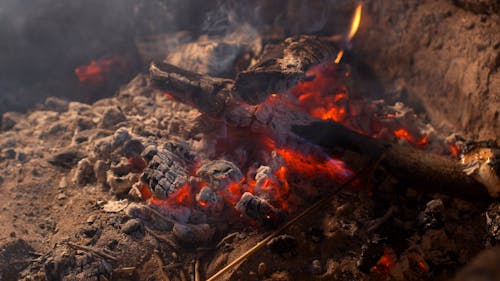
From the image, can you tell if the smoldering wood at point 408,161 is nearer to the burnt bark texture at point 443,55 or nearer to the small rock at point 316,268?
the burnt bark texture at point 443,55

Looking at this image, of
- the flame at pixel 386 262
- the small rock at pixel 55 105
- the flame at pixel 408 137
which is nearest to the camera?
the flame at pixel 386 262

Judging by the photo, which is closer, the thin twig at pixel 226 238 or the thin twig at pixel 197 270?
the thin twig at pixel 197 270

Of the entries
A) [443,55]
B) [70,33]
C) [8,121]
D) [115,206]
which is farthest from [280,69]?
[70,33]

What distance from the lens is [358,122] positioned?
5.90m

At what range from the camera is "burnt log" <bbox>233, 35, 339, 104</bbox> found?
487cm

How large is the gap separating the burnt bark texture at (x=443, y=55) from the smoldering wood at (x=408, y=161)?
1024 mm

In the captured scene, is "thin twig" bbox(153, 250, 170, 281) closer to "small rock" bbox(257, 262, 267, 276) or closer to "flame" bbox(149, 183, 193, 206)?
"flame" bbox(149, 183, 193, 206)

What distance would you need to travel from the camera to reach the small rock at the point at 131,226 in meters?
4.39

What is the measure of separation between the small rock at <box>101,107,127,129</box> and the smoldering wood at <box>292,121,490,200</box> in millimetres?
3359

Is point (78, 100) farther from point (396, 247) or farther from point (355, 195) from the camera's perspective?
point (396, 247)

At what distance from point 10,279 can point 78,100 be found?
4.81 meters

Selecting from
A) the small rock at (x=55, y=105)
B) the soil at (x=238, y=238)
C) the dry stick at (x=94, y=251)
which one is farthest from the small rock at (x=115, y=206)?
the small rock at (x=55, y=105)

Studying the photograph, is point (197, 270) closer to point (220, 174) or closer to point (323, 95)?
point (220, 174)

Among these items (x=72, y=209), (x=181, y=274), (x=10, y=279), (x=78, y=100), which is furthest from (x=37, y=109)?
(x=181, y=274)
